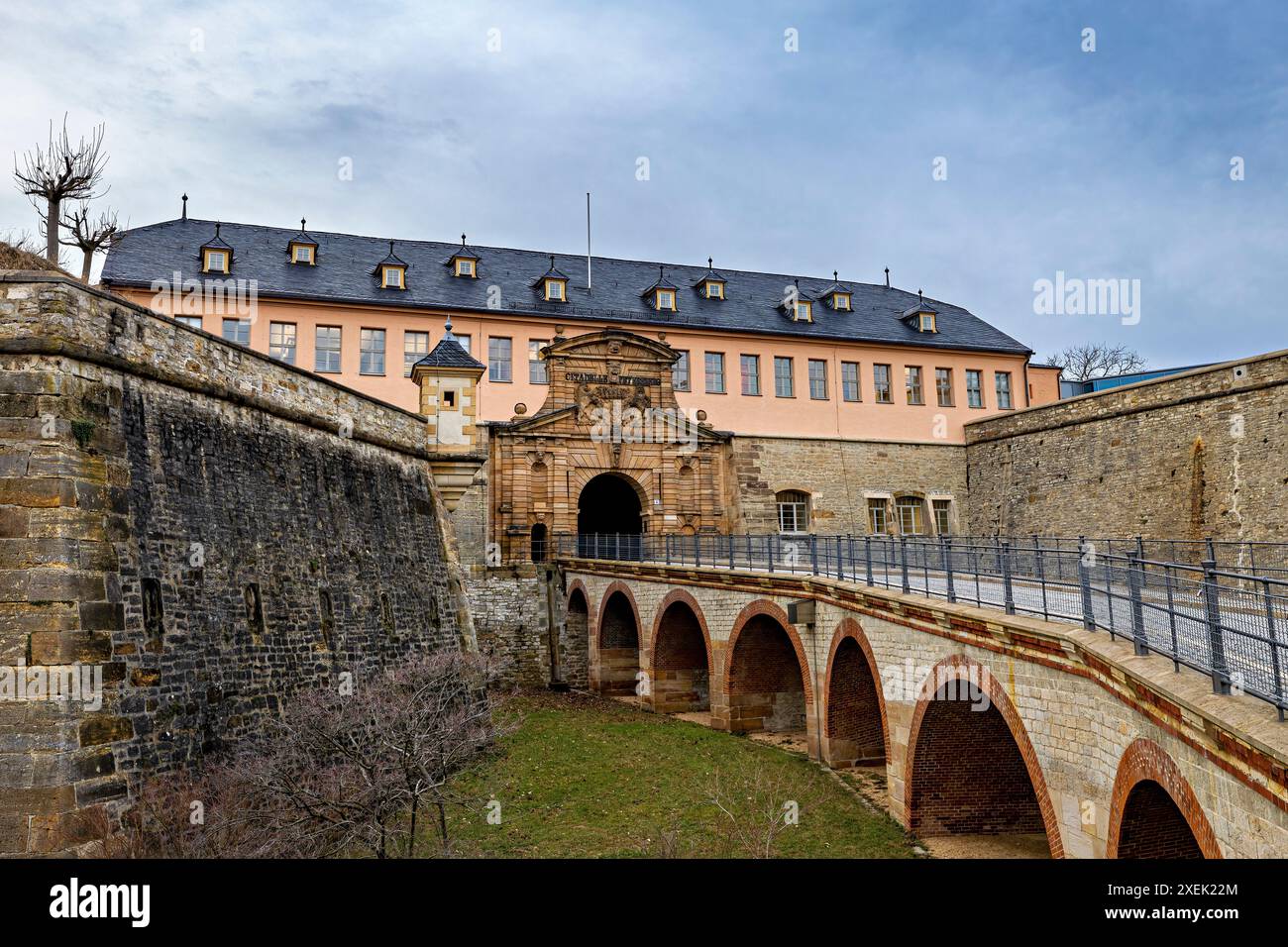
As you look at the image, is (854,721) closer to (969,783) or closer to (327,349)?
(969,783)

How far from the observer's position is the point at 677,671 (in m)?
24.9

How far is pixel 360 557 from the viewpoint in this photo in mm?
19328

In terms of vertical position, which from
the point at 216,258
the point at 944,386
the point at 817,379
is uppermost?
the point at 216,258

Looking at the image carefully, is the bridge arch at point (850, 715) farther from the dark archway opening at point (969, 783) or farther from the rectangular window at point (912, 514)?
the rectangular window at point (912, 514)

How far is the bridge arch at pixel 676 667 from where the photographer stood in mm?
24656

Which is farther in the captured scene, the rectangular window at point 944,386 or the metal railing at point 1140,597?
the rectangular window at point 944,386

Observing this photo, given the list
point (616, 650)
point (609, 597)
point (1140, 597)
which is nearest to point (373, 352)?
point (609, 597)

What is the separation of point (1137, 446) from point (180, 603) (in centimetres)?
2707

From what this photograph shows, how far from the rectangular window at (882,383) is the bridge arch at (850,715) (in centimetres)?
2332

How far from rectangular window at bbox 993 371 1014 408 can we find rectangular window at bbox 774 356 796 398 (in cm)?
1025

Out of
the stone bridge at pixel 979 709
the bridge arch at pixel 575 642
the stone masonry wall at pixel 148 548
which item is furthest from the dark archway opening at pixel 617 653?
the stone masonry wall at pixel 148 548

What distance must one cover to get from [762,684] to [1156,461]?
605 inches

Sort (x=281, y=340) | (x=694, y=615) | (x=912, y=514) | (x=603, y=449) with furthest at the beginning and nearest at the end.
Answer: (x=912, y=514) < (x=603, y=449) < (x=281, y=340) < (x=694, y=615)
